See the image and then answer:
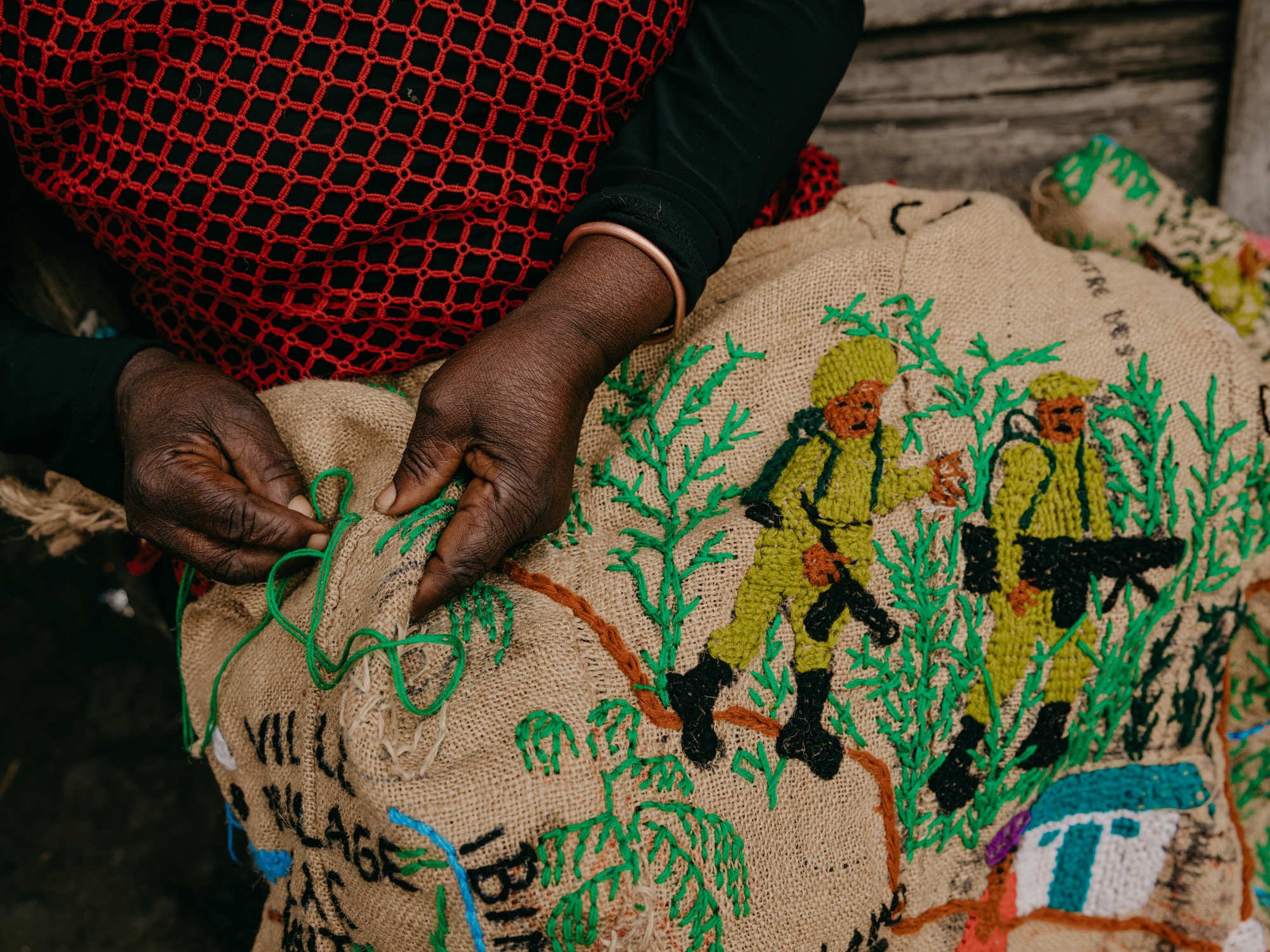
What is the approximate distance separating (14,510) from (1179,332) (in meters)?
1.57

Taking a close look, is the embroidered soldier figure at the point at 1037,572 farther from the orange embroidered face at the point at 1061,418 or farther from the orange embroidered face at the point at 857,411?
the orange embroidered face at the point at 857,411

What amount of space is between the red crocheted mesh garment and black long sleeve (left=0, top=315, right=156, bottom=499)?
0.13 metres

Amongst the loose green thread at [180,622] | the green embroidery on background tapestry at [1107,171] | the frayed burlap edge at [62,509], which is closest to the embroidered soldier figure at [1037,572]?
the green embroidery on background tapestry at [1107,171]

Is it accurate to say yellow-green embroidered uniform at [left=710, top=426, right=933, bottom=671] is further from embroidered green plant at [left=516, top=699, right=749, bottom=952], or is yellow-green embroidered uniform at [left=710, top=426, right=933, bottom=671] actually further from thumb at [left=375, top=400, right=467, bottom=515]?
thumb at [left=375, top=400, right=467, bottom=515]

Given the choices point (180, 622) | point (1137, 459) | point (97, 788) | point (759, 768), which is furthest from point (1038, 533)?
point (97, 788)

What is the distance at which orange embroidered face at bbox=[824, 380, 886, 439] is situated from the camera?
873mm

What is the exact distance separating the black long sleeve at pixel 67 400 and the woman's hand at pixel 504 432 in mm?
412

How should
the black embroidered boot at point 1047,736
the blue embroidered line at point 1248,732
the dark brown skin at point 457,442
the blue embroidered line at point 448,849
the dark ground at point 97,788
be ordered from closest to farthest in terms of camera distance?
the blue embroidered line at point 448,849 → the dark brown skin at point 457,442 → the black embroidered boot at point 1047,736 → the blue embroidered line at point 1248,732 → the dark ground at point 97,788

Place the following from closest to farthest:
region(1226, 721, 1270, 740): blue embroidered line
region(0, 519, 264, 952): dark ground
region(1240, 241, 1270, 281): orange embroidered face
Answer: region(1226, 721, 1270, 740): blue embroidered line
region(1240, 241, 1270, 281): orange embroidered face
region(0, 519, 264, 952): dark ground

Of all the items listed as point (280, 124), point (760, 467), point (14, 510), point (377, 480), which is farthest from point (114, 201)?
point (760, 467)

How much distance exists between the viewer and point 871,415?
0.88 metres

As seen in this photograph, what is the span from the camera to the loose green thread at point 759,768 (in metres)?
0.76

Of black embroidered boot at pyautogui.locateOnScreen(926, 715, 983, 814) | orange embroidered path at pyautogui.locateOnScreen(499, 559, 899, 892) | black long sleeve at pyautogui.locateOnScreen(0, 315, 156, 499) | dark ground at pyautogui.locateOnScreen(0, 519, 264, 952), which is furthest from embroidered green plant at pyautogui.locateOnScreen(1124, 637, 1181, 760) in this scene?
dark ground at pyautogui.locateOnScreen(0, 519, 264, 952)

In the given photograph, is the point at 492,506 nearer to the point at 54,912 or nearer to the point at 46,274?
the point at 46,274
